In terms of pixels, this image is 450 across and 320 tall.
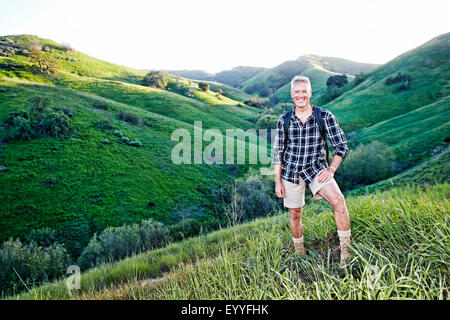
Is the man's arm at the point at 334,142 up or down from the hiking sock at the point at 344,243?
up

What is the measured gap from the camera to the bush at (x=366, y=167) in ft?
81.7

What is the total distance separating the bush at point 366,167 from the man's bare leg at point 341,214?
25.7 metres

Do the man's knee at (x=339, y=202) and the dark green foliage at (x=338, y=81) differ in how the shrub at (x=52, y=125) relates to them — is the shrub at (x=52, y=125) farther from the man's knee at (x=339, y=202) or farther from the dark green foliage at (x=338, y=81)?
the dark green foliage at (x=338, y=81)

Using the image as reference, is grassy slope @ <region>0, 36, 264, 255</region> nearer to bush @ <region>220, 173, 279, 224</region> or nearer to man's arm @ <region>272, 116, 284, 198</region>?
bush @ <region>220, 173, 279, 224</region>

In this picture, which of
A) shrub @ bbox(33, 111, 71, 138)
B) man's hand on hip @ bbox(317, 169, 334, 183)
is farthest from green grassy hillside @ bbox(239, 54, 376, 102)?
man's hand on hip @ bbox(317, 169, 334, 183)

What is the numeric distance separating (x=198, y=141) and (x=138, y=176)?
44.1 feet

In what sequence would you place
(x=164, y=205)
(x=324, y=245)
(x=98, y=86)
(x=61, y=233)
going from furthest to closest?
(x=98, y=86) < (x=164, y=205) < (x=61, y=233) < (x=324, y=245)

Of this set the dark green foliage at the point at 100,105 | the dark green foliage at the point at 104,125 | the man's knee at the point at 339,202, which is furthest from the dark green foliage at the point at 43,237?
the dark green foliage at the point at 100,105

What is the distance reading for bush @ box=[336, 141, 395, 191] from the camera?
81.7 ft

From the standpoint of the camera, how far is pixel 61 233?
13.8m

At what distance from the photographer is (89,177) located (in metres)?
19.4

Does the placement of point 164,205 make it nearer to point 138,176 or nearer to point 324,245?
point 138,176

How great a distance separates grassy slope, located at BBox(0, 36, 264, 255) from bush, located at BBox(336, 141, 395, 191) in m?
14.9
